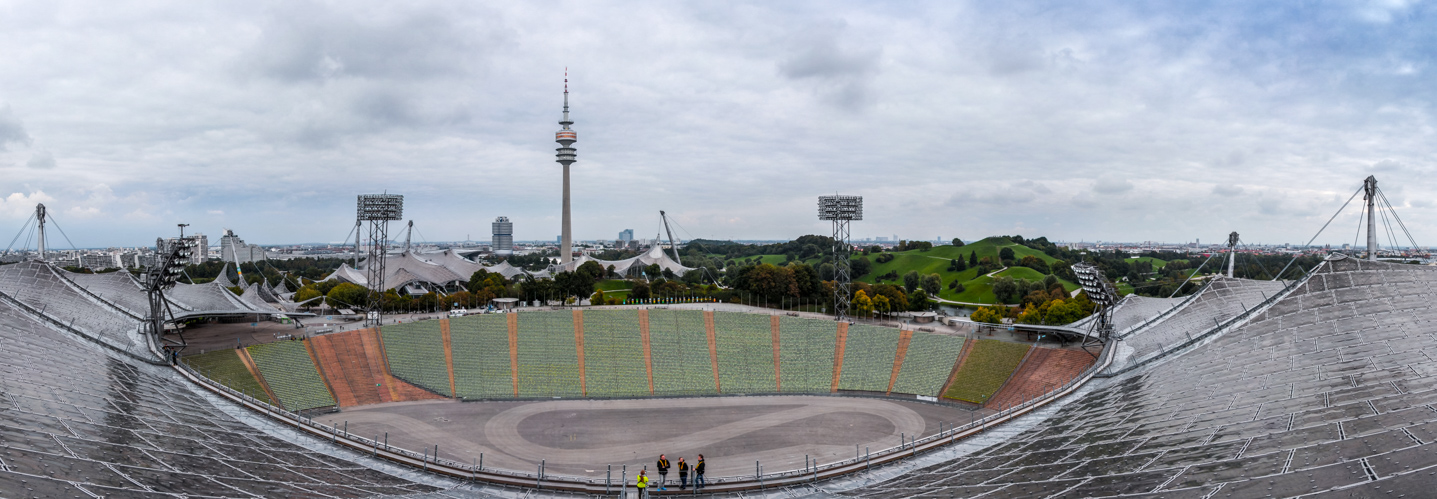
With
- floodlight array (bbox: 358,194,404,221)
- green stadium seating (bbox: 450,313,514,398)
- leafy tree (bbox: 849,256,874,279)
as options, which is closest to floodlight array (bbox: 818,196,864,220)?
green stadium seating (bbox: 450,313,514,398)

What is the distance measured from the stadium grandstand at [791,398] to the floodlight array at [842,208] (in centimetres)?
972

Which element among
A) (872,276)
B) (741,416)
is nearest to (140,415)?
(741,416)

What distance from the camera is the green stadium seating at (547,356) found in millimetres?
38138

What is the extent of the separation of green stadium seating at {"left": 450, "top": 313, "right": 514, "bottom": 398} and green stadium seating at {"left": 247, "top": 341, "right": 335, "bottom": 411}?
22.5ft

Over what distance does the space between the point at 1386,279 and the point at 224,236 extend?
148765 mm

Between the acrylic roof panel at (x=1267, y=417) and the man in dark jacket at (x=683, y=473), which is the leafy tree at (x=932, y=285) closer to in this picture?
the acrylic roof panel at (x=1267, y=417)

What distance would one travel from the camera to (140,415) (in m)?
17.2

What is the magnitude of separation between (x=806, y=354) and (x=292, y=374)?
2998cm

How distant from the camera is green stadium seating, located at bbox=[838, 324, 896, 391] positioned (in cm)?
3886

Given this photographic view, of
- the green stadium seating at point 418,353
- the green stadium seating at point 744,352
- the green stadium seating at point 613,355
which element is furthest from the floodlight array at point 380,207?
the green stadium seating at point 744,352

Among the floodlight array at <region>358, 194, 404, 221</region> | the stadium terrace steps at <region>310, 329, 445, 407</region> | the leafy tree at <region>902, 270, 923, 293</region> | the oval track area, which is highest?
the floodlight array at <region>358, 194, 404, 221</region>

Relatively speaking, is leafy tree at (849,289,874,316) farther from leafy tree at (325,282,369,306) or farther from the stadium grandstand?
leafy tree at (325,282,369,306)

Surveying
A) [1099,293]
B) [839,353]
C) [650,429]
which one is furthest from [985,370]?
[650,429]

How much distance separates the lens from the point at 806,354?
43.2 meters
